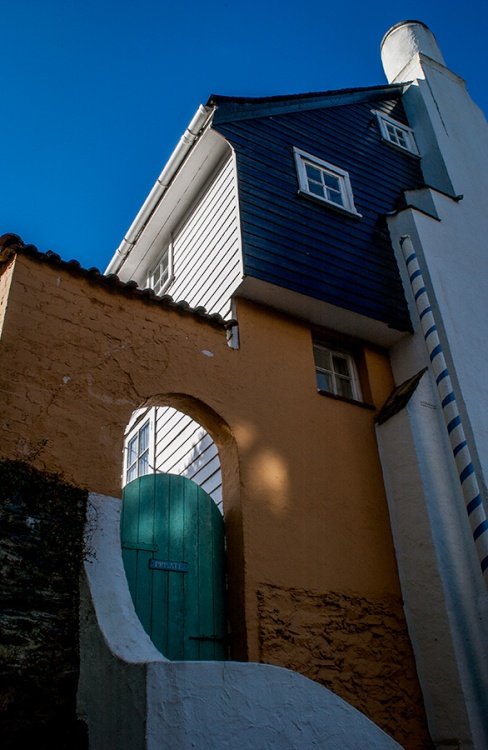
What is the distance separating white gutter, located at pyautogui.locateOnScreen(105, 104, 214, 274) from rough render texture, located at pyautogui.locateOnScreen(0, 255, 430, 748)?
3394 millimetres

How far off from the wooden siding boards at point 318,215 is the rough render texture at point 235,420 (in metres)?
0.81

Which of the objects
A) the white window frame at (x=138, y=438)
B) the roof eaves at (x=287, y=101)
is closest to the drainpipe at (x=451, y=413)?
the roof eaves at (x=287, y=101)

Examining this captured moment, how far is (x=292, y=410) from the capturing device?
7.77 meters

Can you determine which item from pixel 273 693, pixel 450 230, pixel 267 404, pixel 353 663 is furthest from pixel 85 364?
pixel 450 230

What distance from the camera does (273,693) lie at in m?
4.25

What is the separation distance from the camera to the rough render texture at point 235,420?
5949 mm

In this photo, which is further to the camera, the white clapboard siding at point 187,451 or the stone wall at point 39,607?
the white clapboard siding at point 187,451

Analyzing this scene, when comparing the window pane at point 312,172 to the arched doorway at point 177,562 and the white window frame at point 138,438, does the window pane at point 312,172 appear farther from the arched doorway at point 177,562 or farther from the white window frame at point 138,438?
the arched doorway at point 177,562

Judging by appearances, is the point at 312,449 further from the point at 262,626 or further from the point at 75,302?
the point at 75,302

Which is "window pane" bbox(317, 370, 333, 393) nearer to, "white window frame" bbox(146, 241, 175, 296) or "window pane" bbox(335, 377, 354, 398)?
"window pane" bbox(335, 377, 354, 398)

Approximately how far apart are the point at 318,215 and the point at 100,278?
13.1 ft

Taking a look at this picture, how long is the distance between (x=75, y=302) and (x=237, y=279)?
7.45 feet

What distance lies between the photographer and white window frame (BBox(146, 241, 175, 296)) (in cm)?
1105

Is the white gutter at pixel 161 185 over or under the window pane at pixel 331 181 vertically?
over
